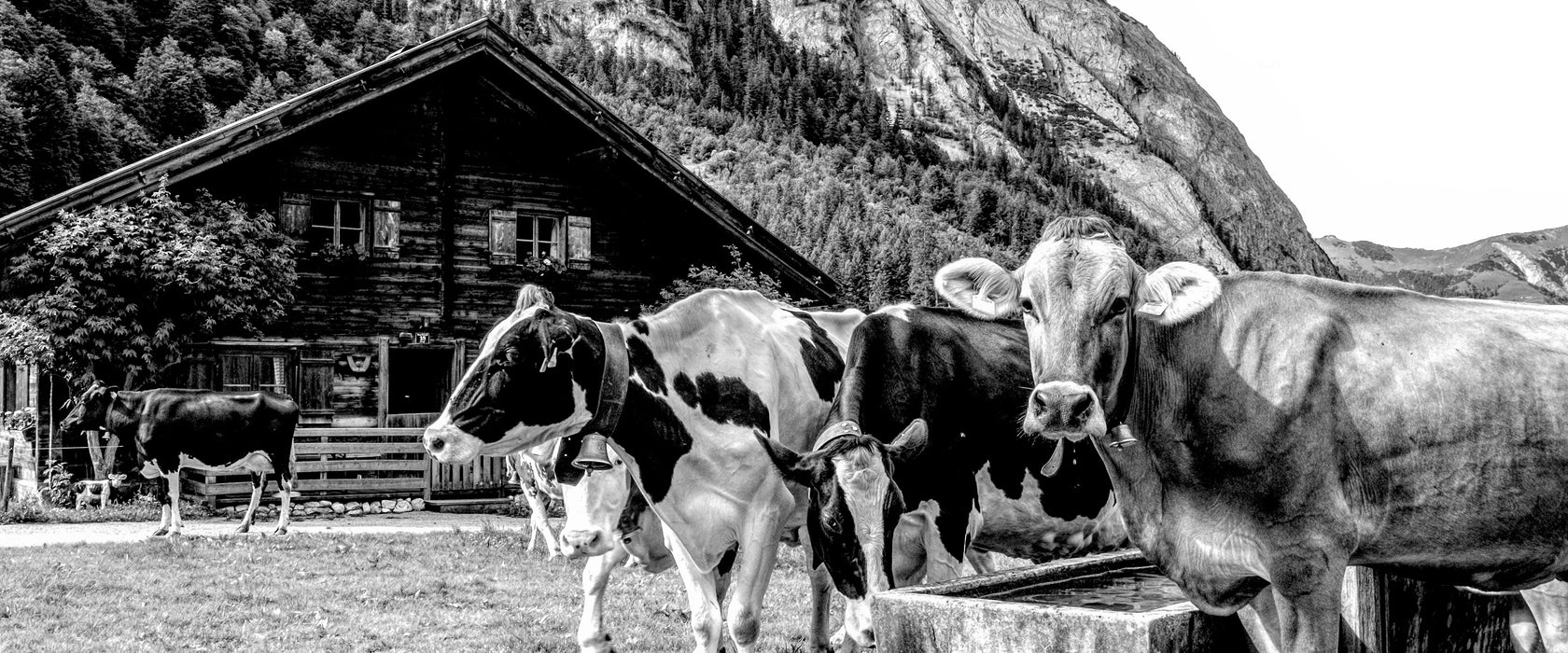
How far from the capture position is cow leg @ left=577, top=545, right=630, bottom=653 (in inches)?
272

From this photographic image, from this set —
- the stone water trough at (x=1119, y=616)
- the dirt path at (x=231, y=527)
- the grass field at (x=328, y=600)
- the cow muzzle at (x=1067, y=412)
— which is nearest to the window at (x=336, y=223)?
the dirt path at (x=231, y=527)

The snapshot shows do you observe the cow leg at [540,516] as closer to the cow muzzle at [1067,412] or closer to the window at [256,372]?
the cow muzzle at [1067,412]

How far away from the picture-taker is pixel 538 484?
1010cm

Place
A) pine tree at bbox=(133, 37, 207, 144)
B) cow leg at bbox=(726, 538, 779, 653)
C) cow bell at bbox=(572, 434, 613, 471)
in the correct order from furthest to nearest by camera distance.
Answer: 1. pine tree at bbox=(133, 37, 207, 144)
2. cow bell at bbox=(572, 434, 613, 471)
3. cow leg at bbox=(726, 538, 779, 653)

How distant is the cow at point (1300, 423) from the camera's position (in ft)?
11.0

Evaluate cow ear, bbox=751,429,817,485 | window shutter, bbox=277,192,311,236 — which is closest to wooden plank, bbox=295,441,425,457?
window shutter, bbox=277,192,311,236

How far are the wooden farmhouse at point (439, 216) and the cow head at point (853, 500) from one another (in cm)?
1688

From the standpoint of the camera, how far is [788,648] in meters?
7.43

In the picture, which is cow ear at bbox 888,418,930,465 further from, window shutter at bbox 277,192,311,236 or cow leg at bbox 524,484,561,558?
window shutter at bbox 277,192,311,236

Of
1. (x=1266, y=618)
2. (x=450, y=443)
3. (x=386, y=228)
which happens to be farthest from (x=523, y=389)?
(x=386, y=228)

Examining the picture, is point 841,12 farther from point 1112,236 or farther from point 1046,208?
point 1112,236

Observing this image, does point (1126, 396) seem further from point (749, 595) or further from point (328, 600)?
point (328, 600)

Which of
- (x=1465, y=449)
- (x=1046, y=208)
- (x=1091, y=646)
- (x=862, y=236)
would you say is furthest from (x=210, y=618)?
(x=1046, y=208)

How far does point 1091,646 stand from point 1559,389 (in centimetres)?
156
